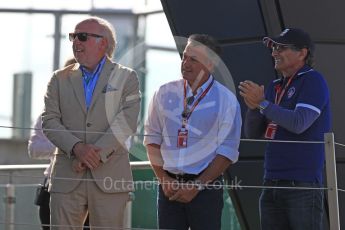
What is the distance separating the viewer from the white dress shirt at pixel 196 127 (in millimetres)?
6102

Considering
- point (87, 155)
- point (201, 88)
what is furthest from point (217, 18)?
point (87, 155)

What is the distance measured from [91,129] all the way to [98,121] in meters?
0.06

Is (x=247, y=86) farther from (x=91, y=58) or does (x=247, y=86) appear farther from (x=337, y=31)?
(x=337, y=31)

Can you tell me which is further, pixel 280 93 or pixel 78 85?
pixel 78 85

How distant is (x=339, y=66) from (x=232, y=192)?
1211 mm

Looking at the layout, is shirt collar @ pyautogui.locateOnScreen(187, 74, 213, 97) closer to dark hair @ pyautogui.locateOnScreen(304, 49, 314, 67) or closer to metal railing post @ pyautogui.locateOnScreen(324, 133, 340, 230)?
dark hair @ pyautogui.locateOnScreen(304, 49, 314, 67)

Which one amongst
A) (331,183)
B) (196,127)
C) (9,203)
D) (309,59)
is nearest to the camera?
(331,183)

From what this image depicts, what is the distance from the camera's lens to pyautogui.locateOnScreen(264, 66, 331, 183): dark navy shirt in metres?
5.81

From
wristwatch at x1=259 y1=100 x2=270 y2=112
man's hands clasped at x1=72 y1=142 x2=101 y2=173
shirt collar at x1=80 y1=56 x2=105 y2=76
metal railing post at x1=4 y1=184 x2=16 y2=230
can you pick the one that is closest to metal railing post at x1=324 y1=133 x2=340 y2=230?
wristwatch at x1=259 y1=100 x2=270 y2=112

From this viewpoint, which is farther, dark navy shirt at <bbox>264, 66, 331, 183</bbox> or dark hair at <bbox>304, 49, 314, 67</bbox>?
dark hair at <bbox>304, 49, 314, 67</bbox>

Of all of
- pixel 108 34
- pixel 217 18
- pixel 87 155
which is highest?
pixel 217 18

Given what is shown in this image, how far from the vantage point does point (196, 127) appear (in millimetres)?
6148

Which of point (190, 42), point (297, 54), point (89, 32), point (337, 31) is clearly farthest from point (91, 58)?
point (337, 31)

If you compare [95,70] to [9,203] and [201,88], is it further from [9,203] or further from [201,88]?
[9,203]
